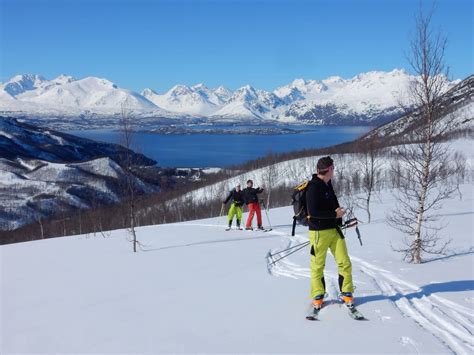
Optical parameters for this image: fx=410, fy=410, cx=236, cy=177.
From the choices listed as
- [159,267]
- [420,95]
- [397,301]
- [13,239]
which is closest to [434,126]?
[420,95]

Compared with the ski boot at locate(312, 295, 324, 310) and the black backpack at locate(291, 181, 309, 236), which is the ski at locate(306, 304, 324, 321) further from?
the black backpack at locate(291, 181, 309, 236)

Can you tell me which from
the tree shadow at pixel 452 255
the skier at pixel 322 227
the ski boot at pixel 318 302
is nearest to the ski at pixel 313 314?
the ski boot at pixel 318 302

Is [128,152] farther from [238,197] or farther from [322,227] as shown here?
[322,227]

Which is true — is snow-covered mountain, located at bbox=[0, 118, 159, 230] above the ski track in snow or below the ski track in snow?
below

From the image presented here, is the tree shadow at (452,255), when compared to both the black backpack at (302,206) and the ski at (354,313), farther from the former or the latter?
the black backpack at (302,206)

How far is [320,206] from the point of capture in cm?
685

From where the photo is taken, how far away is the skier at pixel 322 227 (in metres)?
6.84

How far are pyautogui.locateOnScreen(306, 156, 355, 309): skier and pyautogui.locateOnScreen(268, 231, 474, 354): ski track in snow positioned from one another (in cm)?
93

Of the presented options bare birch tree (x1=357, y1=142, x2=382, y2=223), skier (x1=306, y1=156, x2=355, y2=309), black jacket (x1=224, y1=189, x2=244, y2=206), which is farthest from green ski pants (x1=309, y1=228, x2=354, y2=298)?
bare birch tree (x1=357, y1=142, x2=382, y2=223)

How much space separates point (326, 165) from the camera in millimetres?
6867

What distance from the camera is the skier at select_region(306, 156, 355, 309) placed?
684 centimetres

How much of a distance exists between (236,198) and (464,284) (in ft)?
41.3

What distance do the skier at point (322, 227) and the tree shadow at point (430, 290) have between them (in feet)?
2.80

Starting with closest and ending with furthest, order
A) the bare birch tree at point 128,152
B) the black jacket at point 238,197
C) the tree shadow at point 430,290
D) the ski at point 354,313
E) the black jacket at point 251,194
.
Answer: the ski at point 354,313 < the tree shadow at point 430,290 < the bare birch tree at point 128,152 < the black jacket at point 251,194 < the black jacket at point 238,197
